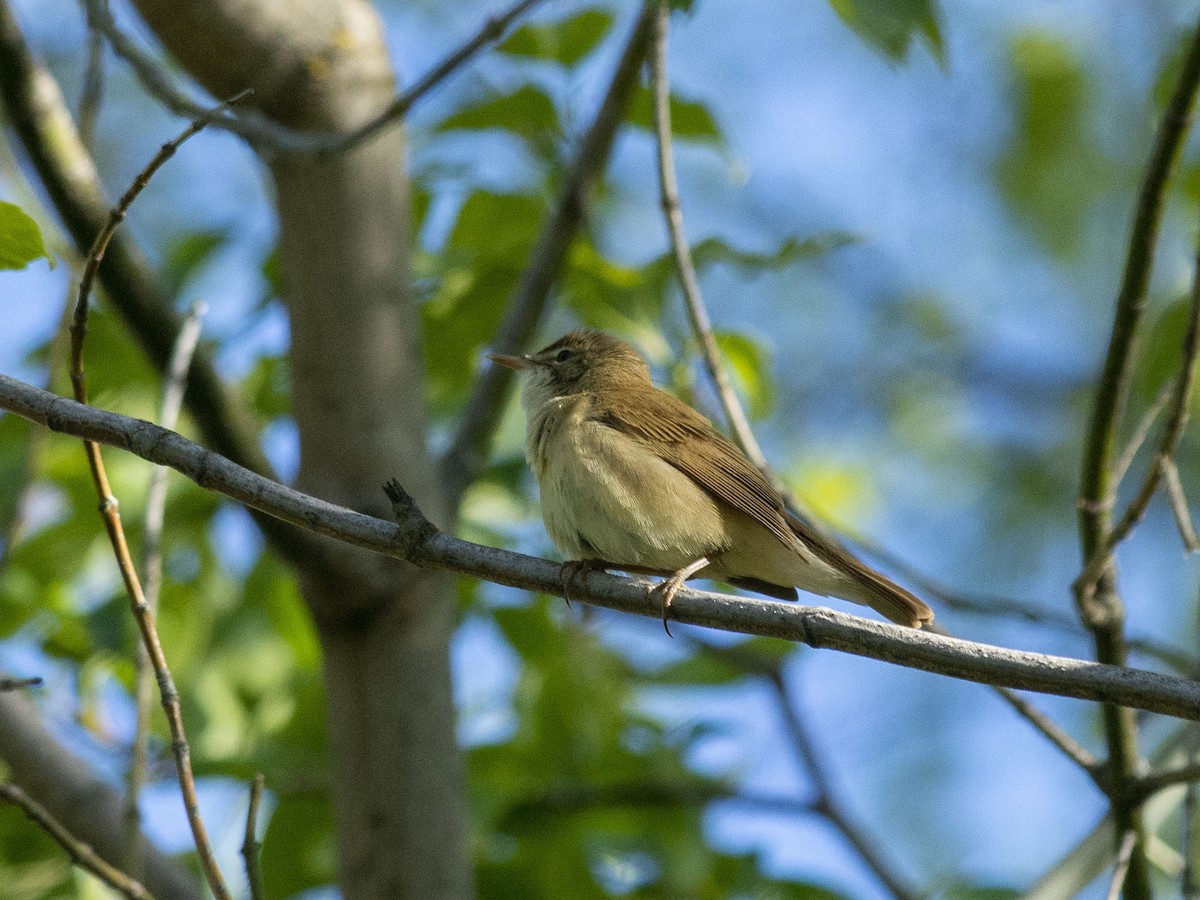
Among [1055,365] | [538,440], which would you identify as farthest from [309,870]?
[1055,365]

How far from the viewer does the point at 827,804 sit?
4848 millimetres

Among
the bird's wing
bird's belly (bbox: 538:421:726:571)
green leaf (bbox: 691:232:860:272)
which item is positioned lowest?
bird's belly (bbox: 538:421:726:571)

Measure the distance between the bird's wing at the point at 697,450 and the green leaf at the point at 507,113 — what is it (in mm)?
1116

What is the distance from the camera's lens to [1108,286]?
10703 millimetres

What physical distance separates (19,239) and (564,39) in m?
2.79

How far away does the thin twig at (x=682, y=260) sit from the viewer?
414 centimetres

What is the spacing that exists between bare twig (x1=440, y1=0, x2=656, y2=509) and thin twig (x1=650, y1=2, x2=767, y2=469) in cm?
28

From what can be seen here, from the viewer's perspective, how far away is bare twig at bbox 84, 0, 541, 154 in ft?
12.6

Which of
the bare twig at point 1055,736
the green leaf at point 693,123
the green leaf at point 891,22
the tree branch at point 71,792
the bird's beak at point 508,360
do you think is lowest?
the tree branch at point 71,792

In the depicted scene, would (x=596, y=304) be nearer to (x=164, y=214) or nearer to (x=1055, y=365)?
(x=164, y=214)

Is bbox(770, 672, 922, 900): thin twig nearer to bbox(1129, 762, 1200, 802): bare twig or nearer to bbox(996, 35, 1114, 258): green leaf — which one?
bbox(1129, 762, 1200, 802): bare twig

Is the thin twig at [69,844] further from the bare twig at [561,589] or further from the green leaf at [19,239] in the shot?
the green leaf at [19,239]

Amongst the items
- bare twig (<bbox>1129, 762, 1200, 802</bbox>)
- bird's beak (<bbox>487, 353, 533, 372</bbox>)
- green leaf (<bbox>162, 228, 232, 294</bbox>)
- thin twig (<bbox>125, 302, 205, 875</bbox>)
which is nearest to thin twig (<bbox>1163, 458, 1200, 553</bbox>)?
bare twig (<bbox>1129, 762, 1200, 802</bbox>)

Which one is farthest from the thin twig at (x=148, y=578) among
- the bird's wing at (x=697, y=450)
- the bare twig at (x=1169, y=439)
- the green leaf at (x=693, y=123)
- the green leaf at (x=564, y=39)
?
the bare twig at (x=1169, y=439)
